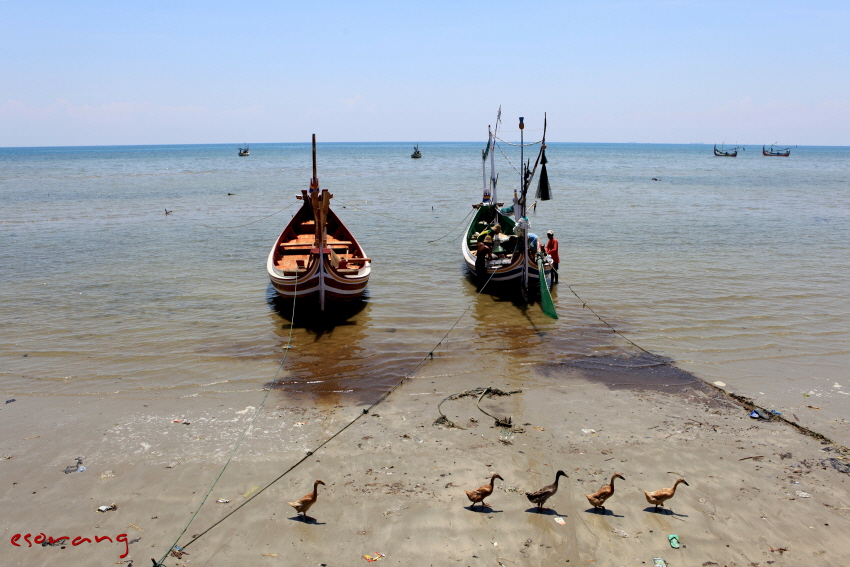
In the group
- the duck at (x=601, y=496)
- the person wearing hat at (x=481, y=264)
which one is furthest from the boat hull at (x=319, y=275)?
the duck at (x=601, y=496)

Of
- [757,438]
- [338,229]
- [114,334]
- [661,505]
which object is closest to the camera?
[661,505]

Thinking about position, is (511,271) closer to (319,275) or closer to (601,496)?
(319,275)

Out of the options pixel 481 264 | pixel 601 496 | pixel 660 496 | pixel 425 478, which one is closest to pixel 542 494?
pixel 601 496

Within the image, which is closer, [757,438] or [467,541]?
[467,541]

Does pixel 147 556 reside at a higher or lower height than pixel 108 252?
lower

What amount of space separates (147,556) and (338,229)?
13.1 metres

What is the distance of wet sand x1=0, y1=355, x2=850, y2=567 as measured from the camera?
5727 millimetres

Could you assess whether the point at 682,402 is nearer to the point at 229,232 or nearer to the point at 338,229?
the point at 338,229

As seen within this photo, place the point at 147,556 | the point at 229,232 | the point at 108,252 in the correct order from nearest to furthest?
the point at 147,556 → the point at 108,252 → the point at 229,232

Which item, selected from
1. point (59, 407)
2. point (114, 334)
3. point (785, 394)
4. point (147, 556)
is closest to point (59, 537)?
point (147, 556)

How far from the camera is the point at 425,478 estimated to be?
6.89 m

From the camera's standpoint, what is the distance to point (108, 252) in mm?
20969

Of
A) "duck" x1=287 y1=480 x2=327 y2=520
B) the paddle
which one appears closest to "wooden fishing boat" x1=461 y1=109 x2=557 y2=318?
the paddle
